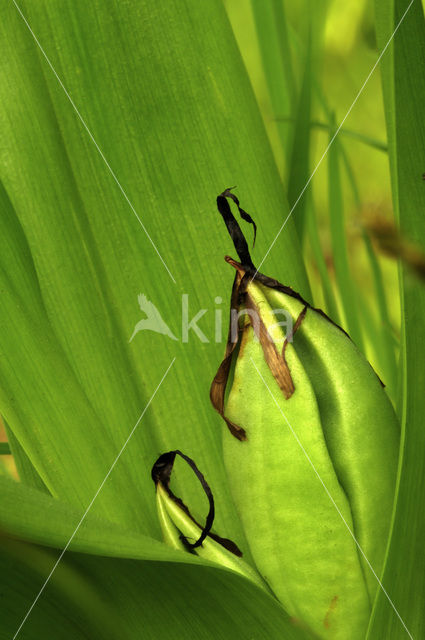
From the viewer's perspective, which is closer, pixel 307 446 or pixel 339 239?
pixel 307 446

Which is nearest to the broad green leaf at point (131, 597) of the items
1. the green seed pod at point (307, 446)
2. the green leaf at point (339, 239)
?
the green seed pod at point (307, 446)

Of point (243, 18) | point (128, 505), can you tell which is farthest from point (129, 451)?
point (243, 18)

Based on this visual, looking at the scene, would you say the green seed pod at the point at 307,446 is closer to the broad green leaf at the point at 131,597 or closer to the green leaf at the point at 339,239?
the broad green leaf at the point at 131,597

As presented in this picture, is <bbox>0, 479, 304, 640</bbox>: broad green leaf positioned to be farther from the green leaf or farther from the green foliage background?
the green leaf

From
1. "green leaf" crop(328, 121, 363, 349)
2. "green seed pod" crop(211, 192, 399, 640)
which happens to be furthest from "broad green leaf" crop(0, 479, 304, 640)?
"green leaf" crop(328, 121, 363, 349)

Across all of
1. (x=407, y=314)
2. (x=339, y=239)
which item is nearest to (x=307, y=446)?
(x=407, y=314)

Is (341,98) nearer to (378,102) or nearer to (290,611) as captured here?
(378,102)

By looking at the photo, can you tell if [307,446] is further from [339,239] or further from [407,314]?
[339,239]
